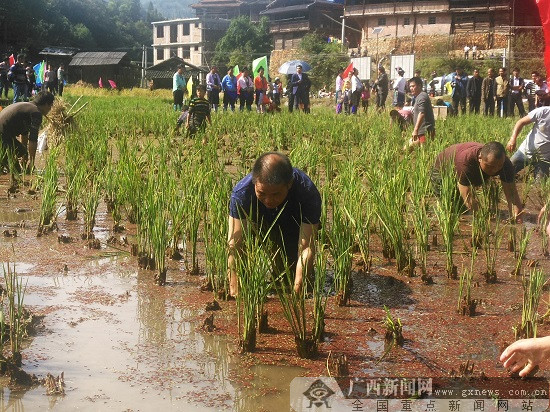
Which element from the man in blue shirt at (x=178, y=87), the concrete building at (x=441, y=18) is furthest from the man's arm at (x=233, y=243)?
the concrete building at (x=441, y=18)

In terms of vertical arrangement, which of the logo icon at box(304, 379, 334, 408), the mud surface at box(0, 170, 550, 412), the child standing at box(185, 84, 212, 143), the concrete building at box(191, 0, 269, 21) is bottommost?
the logo icon at box(304, 379, 334, 408)

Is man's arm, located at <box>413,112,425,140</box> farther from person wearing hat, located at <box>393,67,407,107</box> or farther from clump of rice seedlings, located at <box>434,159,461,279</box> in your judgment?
person wearing hat, located at <box>393,67,407,107</box>

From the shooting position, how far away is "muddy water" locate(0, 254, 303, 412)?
288 centimetres

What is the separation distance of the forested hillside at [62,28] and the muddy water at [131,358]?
3671 cm

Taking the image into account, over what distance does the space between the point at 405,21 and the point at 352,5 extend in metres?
3.59

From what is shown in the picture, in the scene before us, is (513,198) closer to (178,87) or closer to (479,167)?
(479,167)

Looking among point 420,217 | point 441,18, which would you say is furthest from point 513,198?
point 441,18

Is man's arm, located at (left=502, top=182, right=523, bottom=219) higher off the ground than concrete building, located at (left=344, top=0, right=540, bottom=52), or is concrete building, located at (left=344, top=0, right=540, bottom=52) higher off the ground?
concrete building, located at (left=344, top=0, right=540, bottom=52)

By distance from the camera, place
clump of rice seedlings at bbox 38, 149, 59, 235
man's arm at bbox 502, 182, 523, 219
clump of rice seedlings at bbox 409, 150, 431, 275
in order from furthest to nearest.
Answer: man's arm at bbox 502, 182, 523, 219
clump of rice seedlings at bbox 38, 149, 59, 235
clump of rice seedlings at bbox 409, 150, 431, 275

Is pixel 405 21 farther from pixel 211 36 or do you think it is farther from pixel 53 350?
pixel 53 350

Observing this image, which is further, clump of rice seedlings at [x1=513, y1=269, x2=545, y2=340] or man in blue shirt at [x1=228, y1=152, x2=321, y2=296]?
man in blue shirt at [x1=228, y1=152, x2=321, y2=296]

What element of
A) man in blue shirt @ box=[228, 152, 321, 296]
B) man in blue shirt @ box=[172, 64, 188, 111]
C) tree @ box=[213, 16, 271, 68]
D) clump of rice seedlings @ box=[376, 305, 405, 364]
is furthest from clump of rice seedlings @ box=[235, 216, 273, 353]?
tree @ box=[213, 16, 271, 68]

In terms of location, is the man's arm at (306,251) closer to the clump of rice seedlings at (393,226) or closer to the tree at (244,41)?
the clump of rice seedlings at (393,226)

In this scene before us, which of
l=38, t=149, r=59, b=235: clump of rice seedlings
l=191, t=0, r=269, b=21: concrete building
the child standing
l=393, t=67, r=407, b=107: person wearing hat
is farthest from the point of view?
l=191, t=0, r=269, b=21: concrete building
